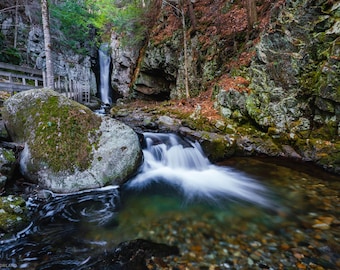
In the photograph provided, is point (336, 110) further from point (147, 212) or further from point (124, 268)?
point (124, 268)

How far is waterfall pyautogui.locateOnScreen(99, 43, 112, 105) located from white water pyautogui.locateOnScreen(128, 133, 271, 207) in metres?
14.4

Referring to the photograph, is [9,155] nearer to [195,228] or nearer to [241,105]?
[195,228]

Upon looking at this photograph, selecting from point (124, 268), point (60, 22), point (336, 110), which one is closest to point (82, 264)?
point (124, 268)

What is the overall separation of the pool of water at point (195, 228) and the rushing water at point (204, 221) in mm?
14

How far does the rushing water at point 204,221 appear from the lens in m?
2.79

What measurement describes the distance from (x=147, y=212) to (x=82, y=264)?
4.83 ft

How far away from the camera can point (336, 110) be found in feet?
18.0

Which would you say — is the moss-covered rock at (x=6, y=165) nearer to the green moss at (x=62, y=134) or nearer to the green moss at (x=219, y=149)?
the green moss at (x=62, y=134)

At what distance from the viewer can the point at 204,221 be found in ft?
11.9

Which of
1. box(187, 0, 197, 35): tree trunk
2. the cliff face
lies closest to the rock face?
the cliff face

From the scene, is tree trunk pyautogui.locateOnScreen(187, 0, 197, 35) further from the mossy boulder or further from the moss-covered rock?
the mossy boulder

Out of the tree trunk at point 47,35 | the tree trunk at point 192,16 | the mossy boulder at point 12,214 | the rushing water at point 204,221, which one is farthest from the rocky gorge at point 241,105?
the tree trunk at point 47,35

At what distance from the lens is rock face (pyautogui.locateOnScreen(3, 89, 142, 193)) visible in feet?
15.1

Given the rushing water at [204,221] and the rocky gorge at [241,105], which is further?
the rocky gorge at [241,105]
